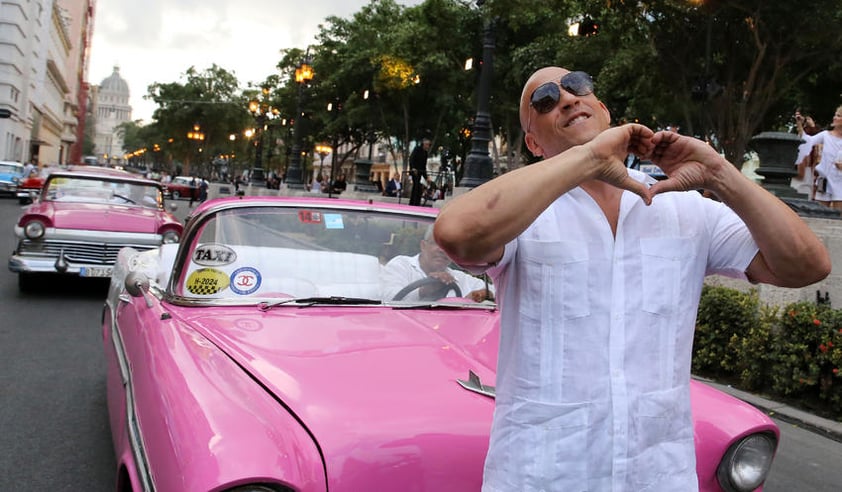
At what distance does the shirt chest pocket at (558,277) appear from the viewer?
1.42m

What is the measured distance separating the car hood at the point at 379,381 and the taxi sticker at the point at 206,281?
0.30 meters

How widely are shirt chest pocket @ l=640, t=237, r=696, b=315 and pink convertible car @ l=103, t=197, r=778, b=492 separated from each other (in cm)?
72

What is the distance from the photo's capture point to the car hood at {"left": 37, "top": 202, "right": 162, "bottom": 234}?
859 cm

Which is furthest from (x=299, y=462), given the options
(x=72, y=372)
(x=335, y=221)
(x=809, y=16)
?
(x=809, y=16)

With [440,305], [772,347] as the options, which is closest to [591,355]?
[440,305]

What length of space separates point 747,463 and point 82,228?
8.24 meters

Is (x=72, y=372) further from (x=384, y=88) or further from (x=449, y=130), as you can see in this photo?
(x=449, y=130)

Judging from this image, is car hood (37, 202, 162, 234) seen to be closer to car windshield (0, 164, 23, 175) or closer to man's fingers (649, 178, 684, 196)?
man's fingers (649, 178, 684, 196)

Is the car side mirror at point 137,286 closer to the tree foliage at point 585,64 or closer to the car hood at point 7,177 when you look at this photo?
the tree foliage at point 585,64

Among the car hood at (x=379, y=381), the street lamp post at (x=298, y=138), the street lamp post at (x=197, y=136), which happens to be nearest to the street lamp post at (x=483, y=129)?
the car hood at (x=379, y=381)

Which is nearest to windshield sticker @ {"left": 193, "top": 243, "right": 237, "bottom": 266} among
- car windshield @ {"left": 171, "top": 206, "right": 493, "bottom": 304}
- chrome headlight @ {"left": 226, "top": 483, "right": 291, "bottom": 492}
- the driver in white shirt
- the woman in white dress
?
car windshield @ {"left": 171, "top": 206, "right": 493, "bottom": 304}

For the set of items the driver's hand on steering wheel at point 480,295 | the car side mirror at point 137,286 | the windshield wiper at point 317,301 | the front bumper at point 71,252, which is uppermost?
the driver's hand on steering wheel at point 480,295

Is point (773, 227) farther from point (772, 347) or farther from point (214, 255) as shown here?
point (772, 347)

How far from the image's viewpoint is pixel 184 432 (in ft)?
6.31
